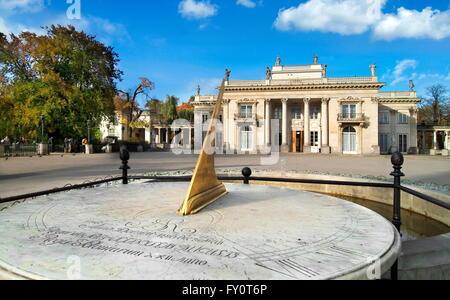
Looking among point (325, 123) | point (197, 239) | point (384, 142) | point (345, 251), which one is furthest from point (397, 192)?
point (384, 142)

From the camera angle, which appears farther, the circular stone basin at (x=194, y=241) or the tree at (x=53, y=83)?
the tree at (x=53, y=83)

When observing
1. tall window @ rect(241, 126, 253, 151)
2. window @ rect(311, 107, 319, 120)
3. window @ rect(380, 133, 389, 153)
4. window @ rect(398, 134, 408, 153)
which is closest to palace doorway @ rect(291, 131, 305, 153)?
window @ rect(311, 107, 319, 120)

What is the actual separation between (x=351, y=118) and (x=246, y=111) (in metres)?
14.5

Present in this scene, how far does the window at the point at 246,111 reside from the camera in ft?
129

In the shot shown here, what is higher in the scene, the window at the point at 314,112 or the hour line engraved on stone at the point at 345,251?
the window at the point at 314,112

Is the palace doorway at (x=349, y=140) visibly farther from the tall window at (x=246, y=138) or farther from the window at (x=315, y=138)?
the tall window at (x=246, y=138)

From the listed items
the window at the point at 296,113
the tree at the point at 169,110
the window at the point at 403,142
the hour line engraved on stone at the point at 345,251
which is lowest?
the hour line engraved on stone at the point at 345,251

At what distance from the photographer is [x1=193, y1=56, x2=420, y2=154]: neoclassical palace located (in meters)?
36.2

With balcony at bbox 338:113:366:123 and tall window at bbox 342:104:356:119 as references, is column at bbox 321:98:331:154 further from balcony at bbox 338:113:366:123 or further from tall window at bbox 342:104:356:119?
tall window at bbox 342:104:356:119

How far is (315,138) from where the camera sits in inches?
1513

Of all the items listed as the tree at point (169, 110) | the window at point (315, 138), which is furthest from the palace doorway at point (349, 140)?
the tree at point (169, 110)

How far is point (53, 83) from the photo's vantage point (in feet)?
84.7
